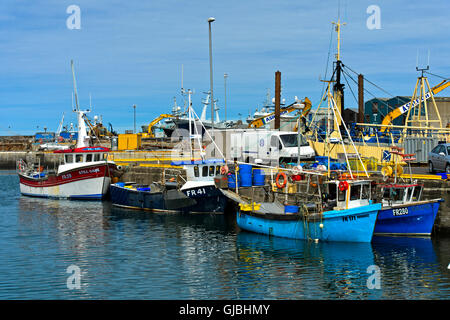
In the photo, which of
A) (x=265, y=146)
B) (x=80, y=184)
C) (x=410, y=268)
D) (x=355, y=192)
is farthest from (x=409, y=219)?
(x=80, y=184)

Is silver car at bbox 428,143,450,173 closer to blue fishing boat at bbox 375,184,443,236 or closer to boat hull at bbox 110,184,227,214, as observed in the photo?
blue fishing boat at bbox 375,184,443,236

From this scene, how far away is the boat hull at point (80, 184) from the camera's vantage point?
44.9 meters

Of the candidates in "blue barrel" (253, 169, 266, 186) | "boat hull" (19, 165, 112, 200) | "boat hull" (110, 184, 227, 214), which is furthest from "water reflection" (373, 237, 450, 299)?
"boat hull" (19, 165, 112, 200)

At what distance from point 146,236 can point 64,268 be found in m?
7.11

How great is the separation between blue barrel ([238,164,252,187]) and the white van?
9400mm

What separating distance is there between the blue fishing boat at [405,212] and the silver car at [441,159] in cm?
471

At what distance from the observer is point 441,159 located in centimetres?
2984

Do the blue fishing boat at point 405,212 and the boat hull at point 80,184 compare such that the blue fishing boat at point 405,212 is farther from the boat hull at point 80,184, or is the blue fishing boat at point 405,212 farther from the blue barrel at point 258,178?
the boat hull at point 80,184

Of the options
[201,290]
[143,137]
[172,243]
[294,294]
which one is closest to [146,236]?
[172,243]

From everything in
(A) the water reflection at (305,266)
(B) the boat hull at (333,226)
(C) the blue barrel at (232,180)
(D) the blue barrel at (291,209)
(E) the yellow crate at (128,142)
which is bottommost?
(A) the water reflection at (305,266)

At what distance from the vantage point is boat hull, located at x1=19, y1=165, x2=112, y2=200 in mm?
44938

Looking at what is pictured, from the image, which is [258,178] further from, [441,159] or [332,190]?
[441,159]

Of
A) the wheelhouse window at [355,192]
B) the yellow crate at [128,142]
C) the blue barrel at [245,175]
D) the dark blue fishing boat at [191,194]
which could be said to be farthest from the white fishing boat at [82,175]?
the yellow crate at [128,142]
